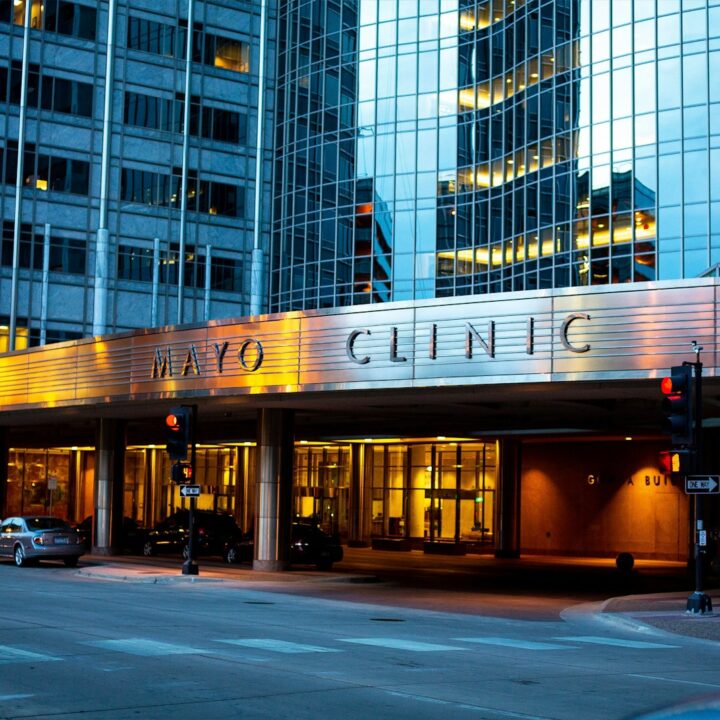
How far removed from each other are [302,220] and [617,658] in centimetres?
5205

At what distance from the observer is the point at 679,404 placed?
22953 mm

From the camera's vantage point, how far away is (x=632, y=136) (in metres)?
53.5

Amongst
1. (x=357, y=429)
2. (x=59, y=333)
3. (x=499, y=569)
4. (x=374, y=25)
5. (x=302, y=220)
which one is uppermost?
(x=374, y=25)

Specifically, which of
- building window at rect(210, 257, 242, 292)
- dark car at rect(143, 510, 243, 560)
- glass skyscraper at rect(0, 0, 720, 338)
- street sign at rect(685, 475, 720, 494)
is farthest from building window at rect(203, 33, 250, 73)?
street sign at rect(685, 475, 720, 494)

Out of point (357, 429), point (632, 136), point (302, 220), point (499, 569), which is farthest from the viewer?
point (302, 220)

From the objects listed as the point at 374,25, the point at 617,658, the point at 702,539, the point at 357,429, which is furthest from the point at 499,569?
the point at 374,25

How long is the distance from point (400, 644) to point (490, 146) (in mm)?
46746

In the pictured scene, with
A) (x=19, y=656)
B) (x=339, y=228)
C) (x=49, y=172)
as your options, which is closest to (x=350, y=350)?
(x=19, y=656)

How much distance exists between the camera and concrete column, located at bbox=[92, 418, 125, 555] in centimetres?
4431

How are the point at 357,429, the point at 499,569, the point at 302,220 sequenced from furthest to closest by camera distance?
1. the point at 302,220
2. the point at 357,429
3. the point at 499,569

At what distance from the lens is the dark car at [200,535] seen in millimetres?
45719

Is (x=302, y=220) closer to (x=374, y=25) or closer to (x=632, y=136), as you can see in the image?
(x=374, y=25)

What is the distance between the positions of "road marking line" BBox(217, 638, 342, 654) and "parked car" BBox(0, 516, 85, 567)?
845 inches

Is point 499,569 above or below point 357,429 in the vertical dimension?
below
